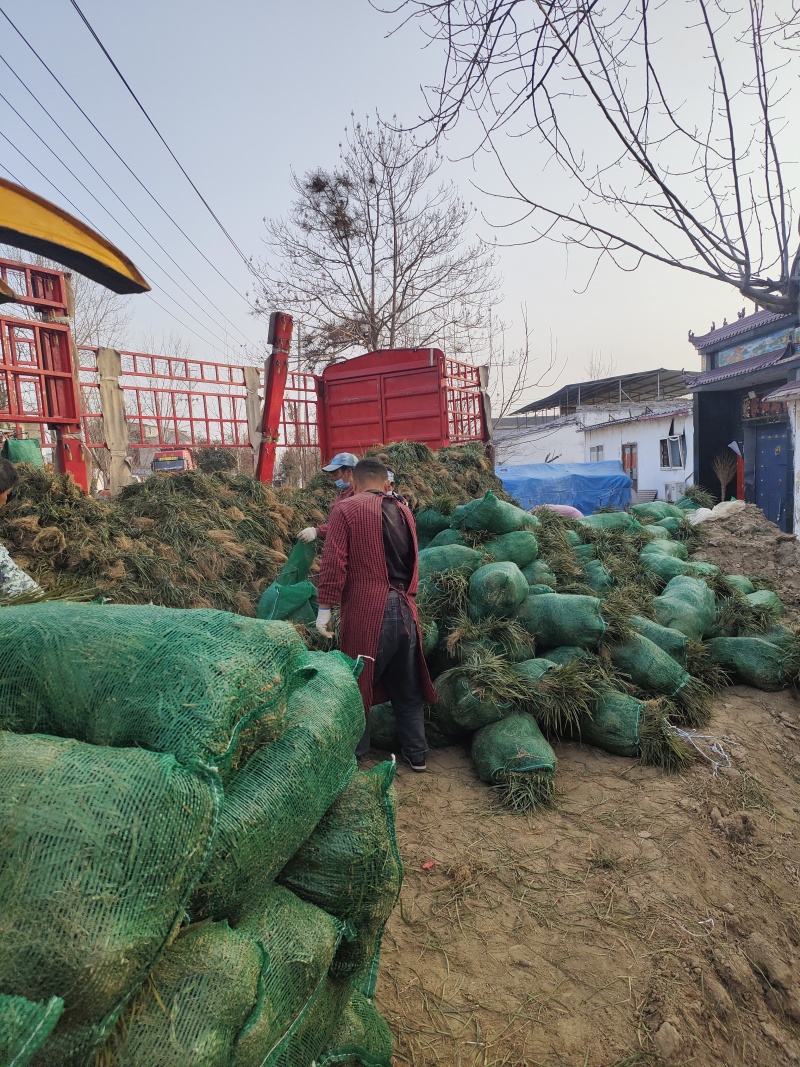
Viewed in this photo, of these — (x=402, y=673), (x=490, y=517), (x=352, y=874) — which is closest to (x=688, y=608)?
(x=490, y=517)

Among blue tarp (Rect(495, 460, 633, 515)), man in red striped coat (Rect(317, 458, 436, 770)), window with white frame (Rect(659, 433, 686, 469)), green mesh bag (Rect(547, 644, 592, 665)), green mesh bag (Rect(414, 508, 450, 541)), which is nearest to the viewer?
man in red striped coat (Rect(317, 458, 436, 770))

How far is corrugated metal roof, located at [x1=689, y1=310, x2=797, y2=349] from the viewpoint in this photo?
1465cm

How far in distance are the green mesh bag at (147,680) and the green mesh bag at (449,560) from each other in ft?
11.1

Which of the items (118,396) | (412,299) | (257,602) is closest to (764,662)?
(257,602)

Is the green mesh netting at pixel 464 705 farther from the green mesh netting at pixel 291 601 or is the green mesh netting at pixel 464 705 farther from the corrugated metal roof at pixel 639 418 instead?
the corrugated metal roof at pixel 639 418

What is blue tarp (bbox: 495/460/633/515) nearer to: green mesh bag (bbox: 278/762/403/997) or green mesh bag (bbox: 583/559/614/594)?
green mesh bag (bbox: 583/559/614/594)

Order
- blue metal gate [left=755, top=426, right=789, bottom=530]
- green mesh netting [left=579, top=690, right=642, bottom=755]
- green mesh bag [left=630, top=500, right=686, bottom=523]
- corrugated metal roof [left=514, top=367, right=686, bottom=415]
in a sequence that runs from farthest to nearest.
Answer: corrugated metal roof [left=514, top=367, right=686, bottom=415] < blue metal gate [left=755, top=426, right=789, bottom=530] < green mesh bag [left=630, top=500, right=686, bottom=523] < green mesh netting [left=579, top=690, right=642, bottom=755]

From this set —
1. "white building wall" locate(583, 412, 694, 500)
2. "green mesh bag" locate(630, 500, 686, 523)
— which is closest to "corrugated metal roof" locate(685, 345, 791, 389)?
"white building wall" locate(583, 412, 694, 500)

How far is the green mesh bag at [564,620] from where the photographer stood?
4387 mm

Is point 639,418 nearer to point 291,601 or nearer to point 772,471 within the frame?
point 772,471

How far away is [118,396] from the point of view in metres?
7.63

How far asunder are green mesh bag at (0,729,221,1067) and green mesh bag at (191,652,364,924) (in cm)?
18

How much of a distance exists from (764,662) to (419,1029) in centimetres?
415

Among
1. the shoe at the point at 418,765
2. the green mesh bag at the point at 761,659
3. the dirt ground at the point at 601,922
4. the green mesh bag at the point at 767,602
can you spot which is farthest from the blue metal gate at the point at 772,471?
the shoe at the point at 418,765
